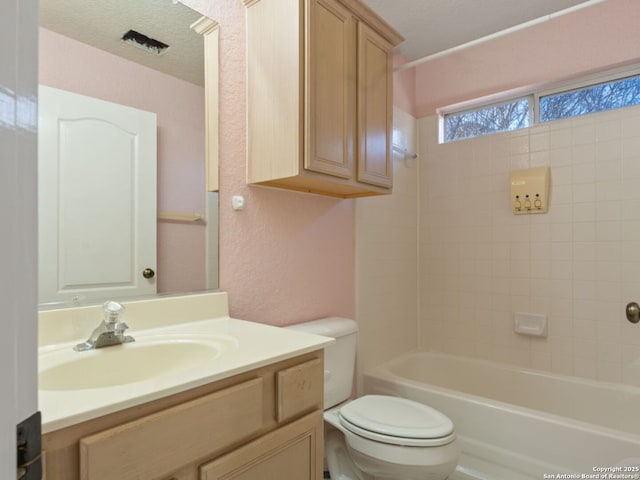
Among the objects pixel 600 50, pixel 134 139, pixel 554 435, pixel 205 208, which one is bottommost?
pixel 554 435

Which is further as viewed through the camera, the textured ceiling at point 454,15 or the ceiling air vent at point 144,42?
the textured ceiling at point 454,15

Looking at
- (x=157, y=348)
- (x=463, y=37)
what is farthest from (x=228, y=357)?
(x=463, y=37)

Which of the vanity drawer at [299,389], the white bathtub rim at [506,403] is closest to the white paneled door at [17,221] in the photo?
the vanity drawer at [299,389]

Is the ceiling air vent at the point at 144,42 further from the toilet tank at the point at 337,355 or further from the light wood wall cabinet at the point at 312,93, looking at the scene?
the toilet tank at the point at 337,355

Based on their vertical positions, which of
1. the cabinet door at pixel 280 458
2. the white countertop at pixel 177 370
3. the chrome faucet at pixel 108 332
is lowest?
the cabinet door at pixel 280 458

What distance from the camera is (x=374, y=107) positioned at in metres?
1.70

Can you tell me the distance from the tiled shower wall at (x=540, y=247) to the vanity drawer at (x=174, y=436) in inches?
77.1

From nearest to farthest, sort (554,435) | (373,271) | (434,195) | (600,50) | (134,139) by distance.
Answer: (134,139)
(554,435)
(600,50)
(373,271)
(434,195)

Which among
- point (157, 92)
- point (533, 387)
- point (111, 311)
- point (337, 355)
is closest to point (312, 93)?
point (157, 92)

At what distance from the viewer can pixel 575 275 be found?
2.12 meters

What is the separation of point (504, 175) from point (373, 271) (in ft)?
3.38

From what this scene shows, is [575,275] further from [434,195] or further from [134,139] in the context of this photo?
[134,139]

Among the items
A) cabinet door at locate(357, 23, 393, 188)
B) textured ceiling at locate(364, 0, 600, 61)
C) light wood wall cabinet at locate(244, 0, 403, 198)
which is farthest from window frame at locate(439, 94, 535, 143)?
light wood wall cabinet at locate(244, 0, 403, 198)

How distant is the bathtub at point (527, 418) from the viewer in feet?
4.83
